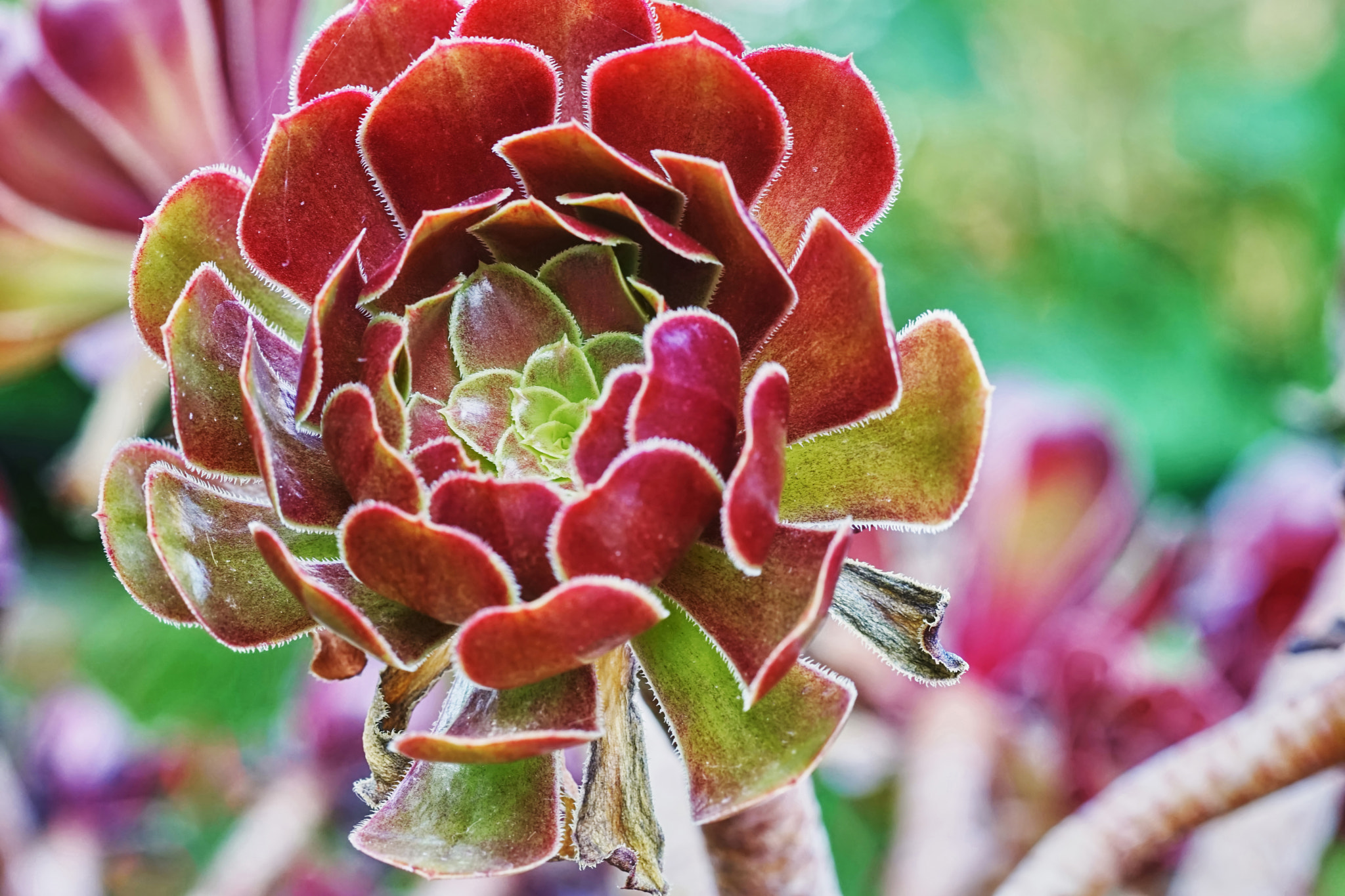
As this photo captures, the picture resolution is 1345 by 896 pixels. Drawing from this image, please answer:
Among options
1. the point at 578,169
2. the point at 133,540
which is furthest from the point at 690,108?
the point at 133,540

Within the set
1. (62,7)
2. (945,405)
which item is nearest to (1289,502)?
(945,405)

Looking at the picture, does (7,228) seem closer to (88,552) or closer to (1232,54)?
(88,552)

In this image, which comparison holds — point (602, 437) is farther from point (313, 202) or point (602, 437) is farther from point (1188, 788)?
point (1188, 788)

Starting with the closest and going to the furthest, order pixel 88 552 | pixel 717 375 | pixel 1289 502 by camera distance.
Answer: pixel 717 375 → pixel 1289 502 → pixel 88 552

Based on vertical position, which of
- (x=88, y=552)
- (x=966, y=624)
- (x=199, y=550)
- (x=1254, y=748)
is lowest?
(x=88, y=552)

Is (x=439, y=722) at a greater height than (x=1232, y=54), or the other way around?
(x=439, y=722)

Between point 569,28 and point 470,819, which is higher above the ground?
point 569,28
